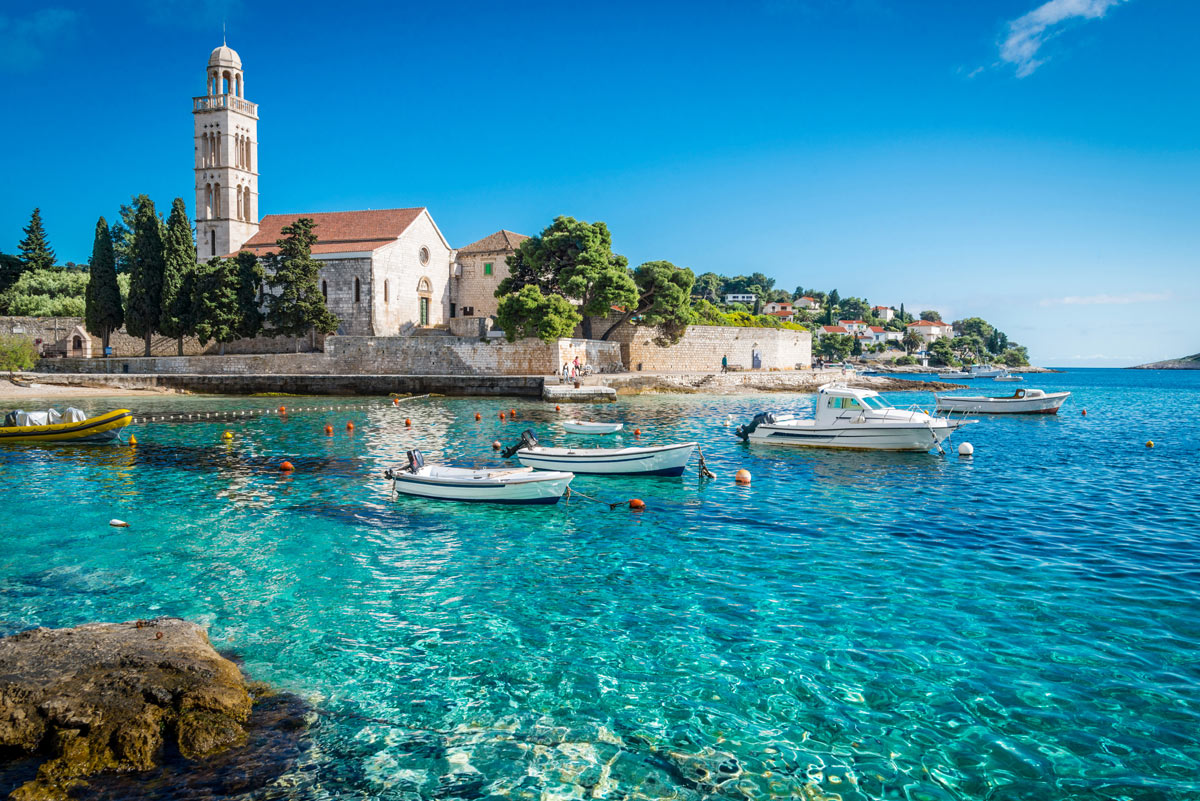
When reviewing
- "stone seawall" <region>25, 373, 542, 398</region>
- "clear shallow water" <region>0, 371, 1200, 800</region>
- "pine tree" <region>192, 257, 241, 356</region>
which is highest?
"pine tree" <region>192, 257, 241, 356</region>

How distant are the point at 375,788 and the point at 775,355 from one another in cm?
5371

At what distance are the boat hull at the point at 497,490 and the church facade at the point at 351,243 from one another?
35125mm

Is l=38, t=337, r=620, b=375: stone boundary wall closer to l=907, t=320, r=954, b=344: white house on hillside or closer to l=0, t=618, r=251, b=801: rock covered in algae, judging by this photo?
l=0, t=618, r=251, b=801: rock covered in algae

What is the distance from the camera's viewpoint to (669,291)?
149 ft

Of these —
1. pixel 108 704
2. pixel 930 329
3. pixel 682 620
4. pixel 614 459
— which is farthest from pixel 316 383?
pixel 930 329

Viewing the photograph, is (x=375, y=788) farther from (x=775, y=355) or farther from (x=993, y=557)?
(x=775, y=355)

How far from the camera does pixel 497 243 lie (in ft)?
165

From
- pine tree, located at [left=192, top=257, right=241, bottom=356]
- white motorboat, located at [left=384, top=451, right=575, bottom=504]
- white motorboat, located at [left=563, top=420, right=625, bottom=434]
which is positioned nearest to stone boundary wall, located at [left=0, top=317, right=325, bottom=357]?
pine tree, located at [left=192, top=257, right=241, bottom=356]

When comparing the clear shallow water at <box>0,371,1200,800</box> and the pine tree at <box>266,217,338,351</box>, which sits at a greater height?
the pine tree at <box>266,217,338,351</box>

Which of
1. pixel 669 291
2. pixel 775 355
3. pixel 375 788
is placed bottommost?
pixel 375 788

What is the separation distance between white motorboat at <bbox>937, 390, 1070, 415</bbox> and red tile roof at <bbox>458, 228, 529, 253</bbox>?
Answer: 99.8 feet

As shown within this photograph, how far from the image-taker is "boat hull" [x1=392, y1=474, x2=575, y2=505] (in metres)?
12.3

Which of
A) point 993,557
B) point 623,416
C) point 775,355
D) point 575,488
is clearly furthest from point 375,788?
point 775,355

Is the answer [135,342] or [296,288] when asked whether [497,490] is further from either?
[135,342]
